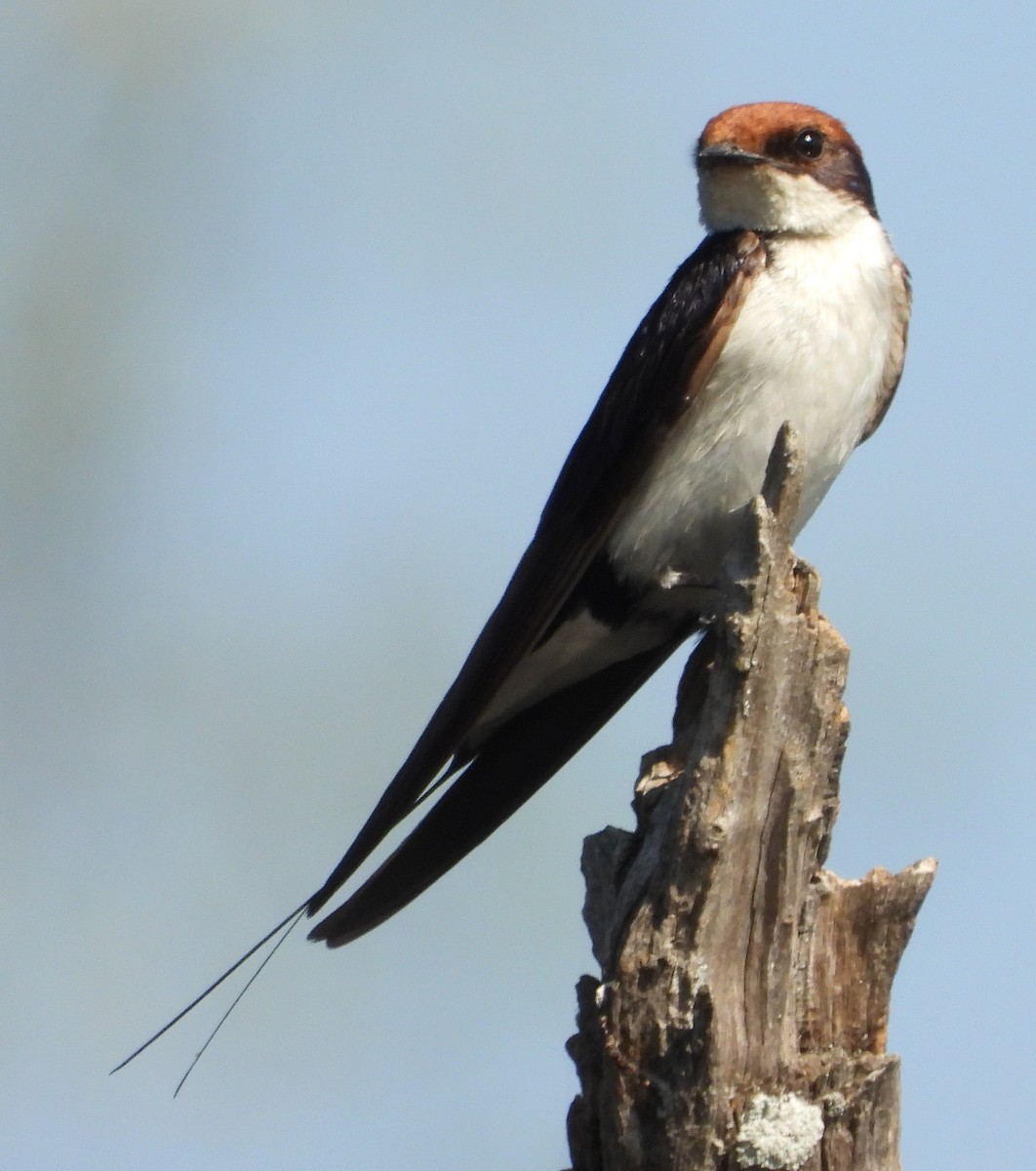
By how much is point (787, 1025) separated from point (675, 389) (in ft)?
5.43

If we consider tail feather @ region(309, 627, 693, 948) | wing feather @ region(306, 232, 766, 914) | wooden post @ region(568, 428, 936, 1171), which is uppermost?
wing feather @ region(306, 232, 766, 914)

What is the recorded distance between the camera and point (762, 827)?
2988mm

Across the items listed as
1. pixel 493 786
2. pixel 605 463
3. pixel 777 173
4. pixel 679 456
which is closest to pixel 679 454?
pixel 679 456

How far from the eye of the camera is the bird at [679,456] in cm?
401

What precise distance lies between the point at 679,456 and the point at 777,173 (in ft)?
2.54

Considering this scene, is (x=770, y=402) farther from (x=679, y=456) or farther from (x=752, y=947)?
(x=752, y=947)

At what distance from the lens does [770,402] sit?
4.01 metres

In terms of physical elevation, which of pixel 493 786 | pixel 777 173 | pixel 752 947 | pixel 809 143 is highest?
pixel 809 143

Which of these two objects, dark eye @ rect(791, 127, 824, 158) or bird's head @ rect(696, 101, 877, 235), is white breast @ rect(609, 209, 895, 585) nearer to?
bird's head @ rect(696, 101, 877, 235)

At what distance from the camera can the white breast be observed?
402 centimetres

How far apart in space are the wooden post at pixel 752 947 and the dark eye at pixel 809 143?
153cm

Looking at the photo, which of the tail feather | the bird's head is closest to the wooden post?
the tail feather

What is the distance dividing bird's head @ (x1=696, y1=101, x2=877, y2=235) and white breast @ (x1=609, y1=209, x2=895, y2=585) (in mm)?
99

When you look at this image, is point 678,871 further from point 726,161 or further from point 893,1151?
point 726,161
